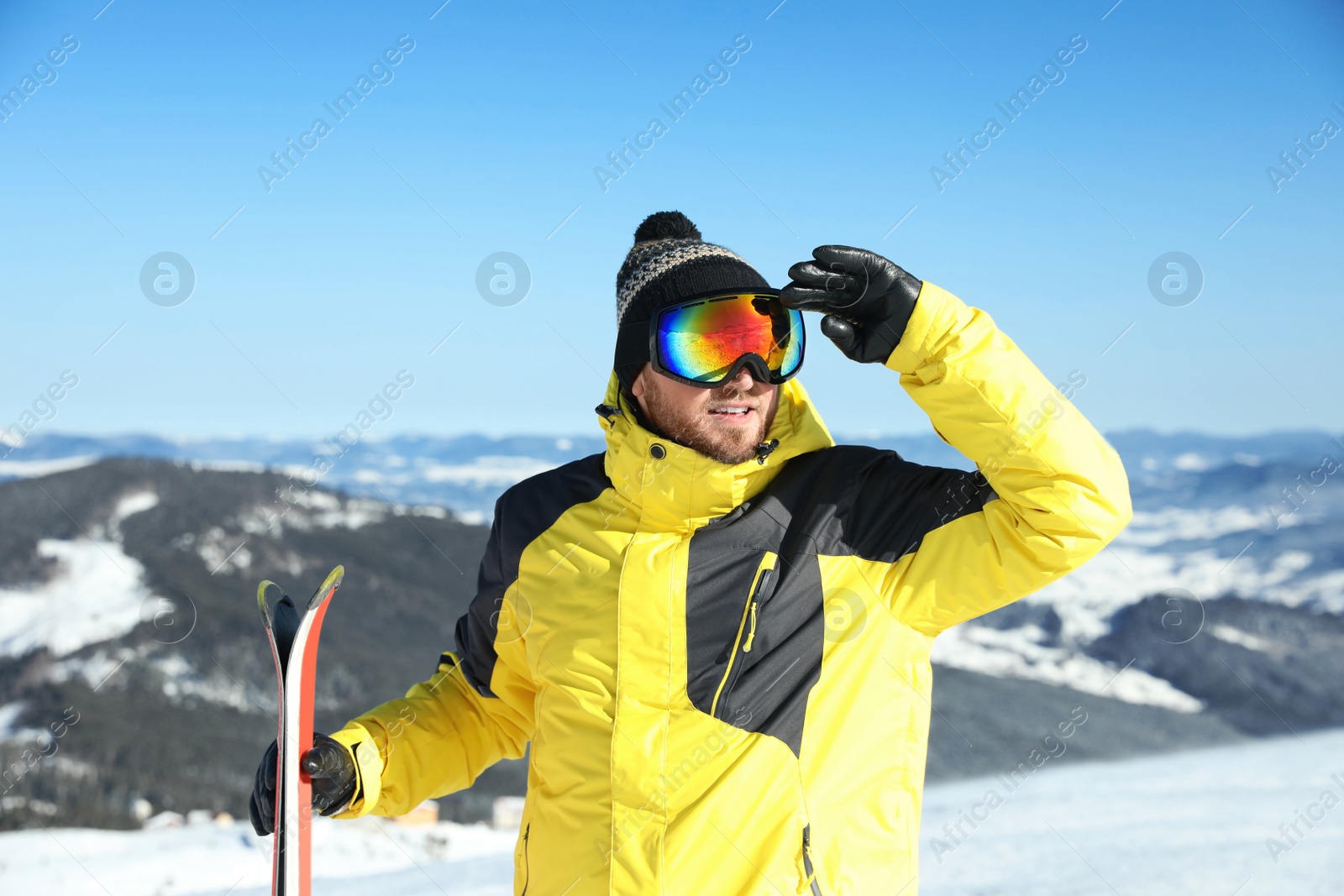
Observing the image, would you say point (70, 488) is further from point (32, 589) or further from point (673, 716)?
point (673, 716)

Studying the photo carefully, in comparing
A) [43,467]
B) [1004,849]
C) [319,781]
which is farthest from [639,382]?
[43,467]

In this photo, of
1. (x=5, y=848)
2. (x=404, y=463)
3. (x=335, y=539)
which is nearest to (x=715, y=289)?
(x=5, y=848)

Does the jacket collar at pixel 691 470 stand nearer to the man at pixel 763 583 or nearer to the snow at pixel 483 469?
the man at pixel 763 583

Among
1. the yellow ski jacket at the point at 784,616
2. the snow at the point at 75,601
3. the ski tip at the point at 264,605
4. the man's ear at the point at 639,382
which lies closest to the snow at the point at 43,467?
the snow at the point at 75,601

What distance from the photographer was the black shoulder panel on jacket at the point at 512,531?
6.63ft

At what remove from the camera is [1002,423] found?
1523 millimetres

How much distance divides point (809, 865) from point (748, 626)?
17.4 inches

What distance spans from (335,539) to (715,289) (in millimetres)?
11294

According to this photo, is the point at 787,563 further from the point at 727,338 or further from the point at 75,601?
the point at 75,601

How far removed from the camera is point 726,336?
75.0 inches

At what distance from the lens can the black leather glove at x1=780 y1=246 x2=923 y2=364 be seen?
159 cm

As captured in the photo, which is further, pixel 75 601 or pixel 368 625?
pixel 368 625

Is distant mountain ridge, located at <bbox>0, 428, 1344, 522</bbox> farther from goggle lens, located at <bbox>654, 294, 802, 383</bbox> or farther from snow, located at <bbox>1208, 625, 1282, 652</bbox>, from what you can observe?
goggle lens, located at <bbox>654, 294, 802, 383</bbox>

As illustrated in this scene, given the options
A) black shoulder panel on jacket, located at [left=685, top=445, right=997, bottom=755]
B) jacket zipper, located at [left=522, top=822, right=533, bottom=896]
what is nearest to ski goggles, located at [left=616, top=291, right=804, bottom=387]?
black shoulder panel on jacket, located at [left=685, top=445, right=997, bottom=755]
